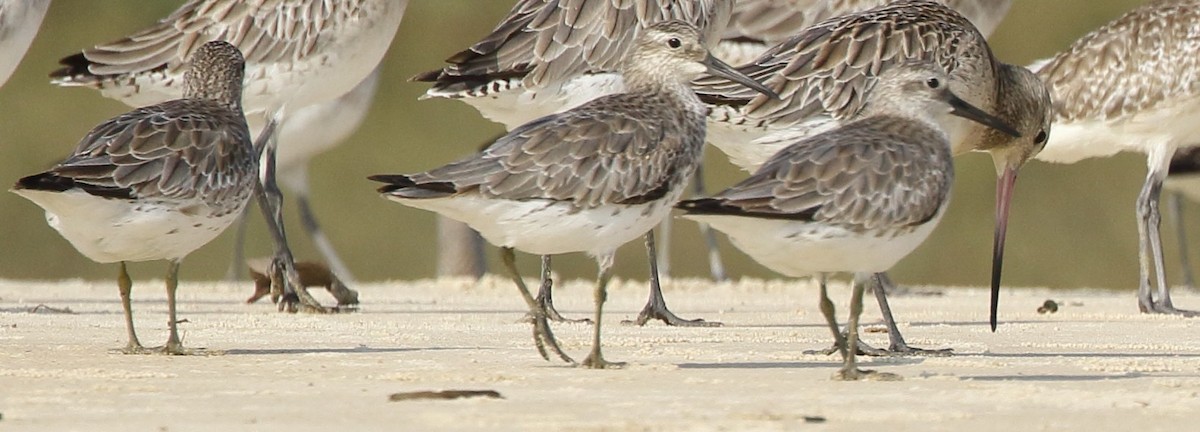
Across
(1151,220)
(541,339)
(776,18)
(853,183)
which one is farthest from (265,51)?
(853,183)

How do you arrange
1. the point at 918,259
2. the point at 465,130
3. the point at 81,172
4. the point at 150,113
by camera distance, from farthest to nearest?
the point at 465,130 < the point at 918,259 < the point at 150,113 < the point at 81,172

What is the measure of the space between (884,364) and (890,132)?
978 mm

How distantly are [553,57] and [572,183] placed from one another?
3694 millimetres

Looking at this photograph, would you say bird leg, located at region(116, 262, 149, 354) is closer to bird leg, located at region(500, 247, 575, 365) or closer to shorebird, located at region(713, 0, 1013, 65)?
bird leg, located at region(500, 247, 575, 365)

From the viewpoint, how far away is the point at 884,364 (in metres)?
9.32

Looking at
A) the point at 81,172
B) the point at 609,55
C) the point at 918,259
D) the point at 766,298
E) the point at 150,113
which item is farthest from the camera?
the point at 918,259

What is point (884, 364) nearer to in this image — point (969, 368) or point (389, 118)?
point (969, 368)

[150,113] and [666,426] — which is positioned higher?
[150,113]

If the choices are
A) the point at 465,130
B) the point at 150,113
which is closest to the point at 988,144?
the point at 150,113

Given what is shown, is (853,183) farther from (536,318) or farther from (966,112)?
(536,318)

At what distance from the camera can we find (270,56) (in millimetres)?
13266

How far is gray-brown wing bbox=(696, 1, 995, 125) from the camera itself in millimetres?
11125

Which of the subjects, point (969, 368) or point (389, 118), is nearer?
point (969, 368)

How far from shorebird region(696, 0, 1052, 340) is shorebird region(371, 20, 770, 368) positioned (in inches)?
76.2
